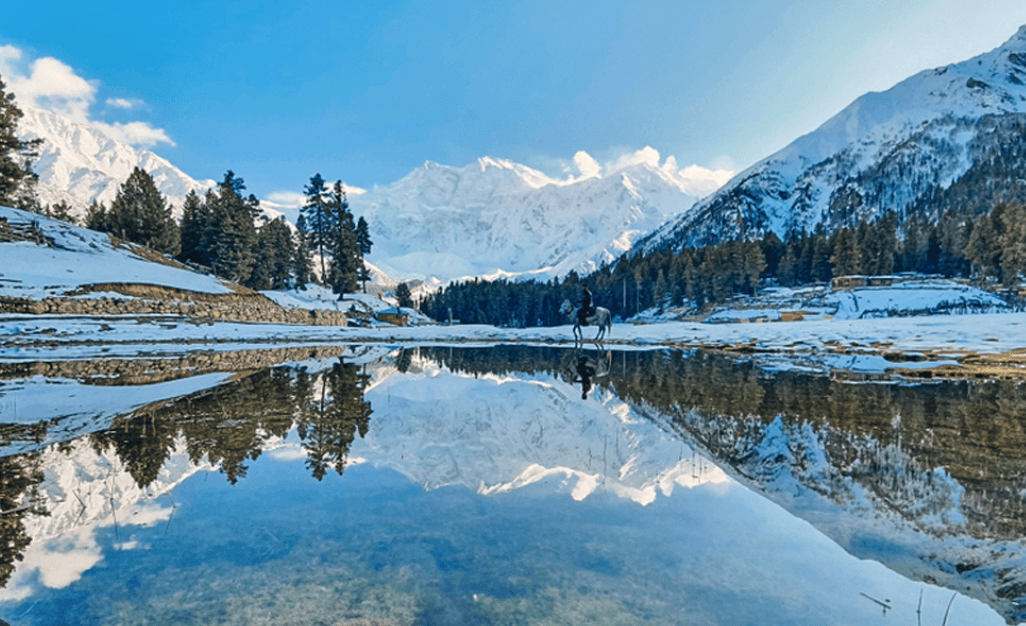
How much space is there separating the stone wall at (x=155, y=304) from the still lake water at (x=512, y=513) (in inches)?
1229

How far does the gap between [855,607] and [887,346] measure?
22.7m

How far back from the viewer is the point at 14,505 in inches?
201

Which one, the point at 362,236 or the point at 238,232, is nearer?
the point at 238,232

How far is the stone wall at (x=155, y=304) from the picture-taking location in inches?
1316

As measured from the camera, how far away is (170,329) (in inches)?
1421

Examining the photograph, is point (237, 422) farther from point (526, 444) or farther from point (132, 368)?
point (132, 368)

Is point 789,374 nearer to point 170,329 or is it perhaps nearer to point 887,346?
point 887,346

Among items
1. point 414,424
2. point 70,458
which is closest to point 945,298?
point 414,424

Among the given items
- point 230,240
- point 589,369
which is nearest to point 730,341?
point 589,369

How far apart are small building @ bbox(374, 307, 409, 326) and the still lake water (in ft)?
240

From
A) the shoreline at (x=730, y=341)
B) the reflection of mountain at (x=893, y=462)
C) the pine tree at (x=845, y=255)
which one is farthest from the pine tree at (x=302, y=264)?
the pine tree at (x=845, y=255)

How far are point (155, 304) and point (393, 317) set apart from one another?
4690 cm

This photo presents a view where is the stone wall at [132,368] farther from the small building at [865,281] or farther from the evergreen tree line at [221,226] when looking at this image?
the small building at [865,281]

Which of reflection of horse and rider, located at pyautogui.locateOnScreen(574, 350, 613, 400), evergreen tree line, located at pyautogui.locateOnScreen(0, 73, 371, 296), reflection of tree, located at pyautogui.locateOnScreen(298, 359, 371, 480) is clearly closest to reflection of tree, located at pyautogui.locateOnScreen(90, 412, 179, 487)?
reflection of tree, located at pyautogui.locateOnScreen(298, 359, 371, 480)
